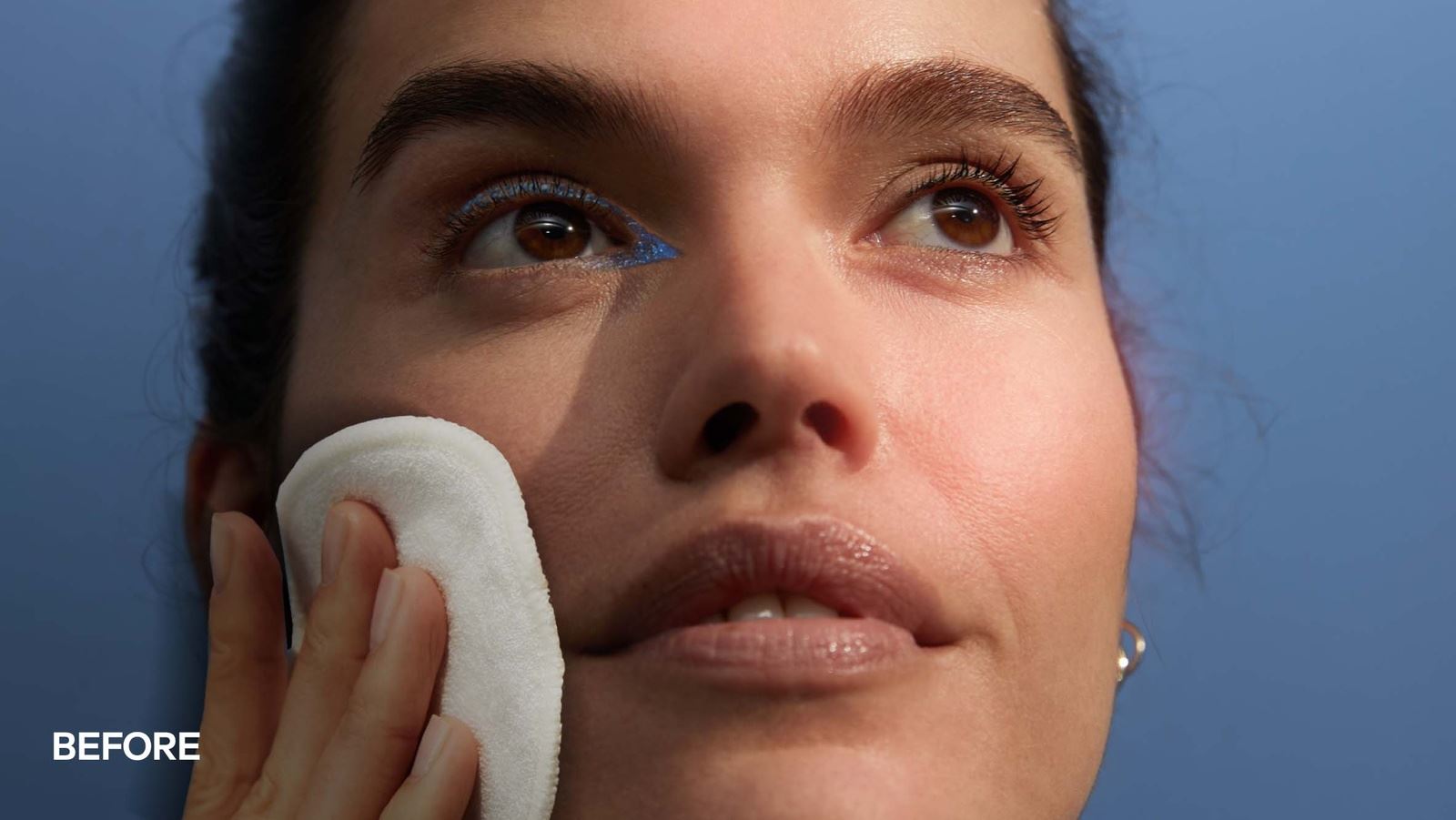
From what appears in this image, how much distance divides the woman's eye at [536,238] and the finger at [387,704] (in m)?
0.29

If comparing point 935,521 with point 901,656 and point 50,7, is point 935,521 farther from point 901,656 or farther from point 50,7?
point 50,7

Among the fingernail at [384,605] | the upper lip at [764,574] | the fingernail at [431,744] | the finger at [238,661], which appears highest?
the upper lip at [764,574]

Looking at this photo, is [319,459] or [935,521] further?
[319,459]

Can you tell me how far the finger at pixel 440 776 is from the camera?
0.89 metres

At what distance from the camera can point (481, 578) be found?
2.99ft

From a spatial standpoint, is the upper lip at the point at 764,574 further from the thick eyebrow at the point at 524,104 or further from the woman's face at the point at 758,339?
the thick eyebrow at the point at 524,104

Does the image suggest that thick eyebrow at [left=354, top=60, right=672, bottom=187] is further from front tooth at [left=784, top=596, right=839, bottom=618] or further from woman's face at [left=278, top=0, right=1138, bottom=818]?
front tooth at [left=784, top=596, right=839, bottom=618]

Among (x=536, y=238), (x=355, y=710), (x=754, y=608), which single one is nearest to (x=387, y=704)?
(x=355, y=710)

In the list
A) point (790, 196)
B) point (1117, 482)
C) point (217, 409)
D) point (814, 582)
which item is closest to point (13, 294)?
point (217, 409)

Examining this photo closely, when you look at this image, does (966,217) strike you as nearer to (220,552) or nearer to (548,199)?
(548,199)

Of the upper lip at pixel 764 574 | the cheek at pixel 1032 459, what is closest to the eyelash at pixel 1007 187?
the cheek at pixel 1032 459

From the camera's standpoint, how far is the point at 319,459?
3.34 ft

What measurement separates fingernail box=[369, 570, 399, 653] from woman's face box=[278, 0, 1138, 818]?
126 mm

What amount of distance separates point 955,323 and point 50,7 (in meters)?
1.51
